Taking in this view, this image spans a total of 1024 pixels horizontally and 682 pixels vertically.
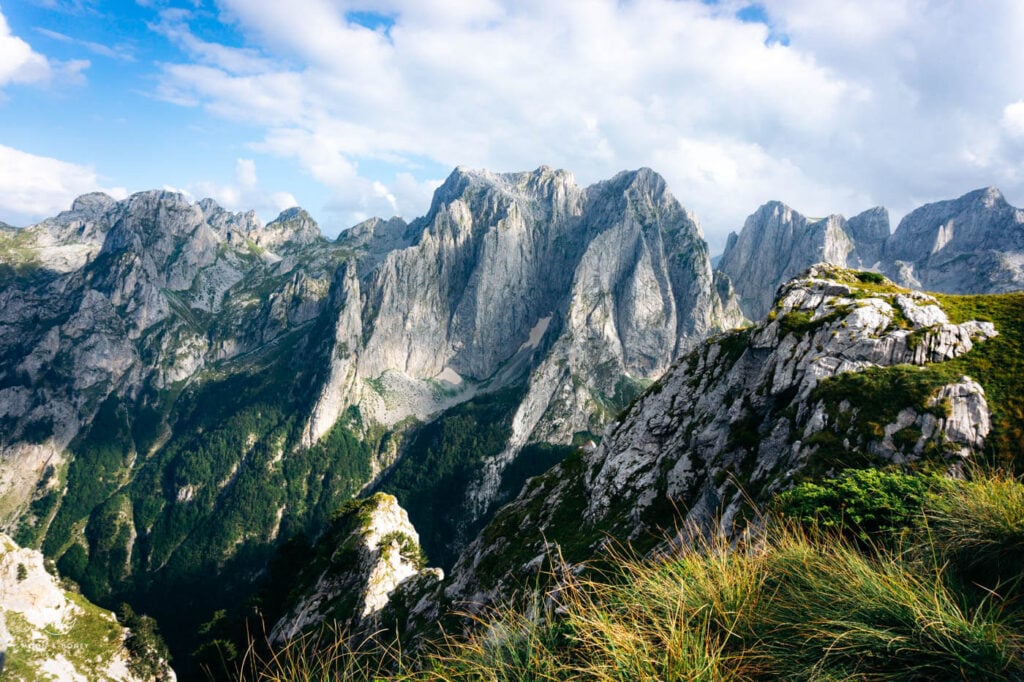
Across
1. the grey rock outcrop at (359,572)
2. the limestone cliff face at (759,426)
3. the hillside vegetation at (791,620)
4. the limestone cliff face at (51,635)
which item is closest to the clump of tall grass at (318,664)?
the hillside vegetation at (791,620)

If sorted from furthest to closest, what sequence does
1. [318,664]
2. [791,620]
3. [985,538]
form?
[985,538], [318,664], [791,620]

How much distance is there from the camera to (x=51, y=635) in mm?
→ 62250

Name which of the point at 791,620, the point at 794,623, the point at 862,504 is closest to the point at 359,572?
the point at 862,504

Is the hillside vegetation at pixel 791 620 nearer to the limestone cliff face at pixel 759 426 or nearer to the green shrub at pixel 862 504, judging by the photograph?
the green shrub at pixel 862 504

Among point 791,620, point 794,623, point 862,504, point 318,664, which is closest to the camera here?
point 794,623

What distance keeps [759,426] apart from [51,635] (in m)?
93.5

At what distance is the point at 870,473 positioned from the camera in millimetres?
10891

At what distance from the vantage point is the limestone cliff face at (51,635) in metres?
56.6

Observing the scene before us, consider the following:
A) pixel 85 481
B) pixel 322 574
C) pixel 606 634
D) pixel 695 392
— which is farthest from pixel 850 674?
pixel 85 481

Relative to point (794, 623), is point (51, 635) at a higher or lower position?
lower

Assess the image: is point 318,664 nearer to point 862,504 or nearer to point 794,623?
point 794,623

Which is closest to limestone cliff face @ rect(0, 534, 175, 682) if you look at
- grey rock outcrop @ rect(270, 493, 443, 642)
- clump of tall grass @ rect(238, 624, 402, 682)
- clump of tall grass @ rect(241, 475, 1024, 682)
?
grey rock outcrop @ rect(270, 493, 443, 642)

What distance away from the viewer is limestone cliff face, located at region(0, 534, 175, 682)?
56.6 m

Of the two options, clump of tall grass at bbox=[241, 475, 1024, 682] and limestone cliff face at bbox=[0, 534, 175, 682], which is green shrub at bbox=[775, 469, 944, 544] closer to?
clump of tall grass at bbox=[241, 475, 1024, 682]
